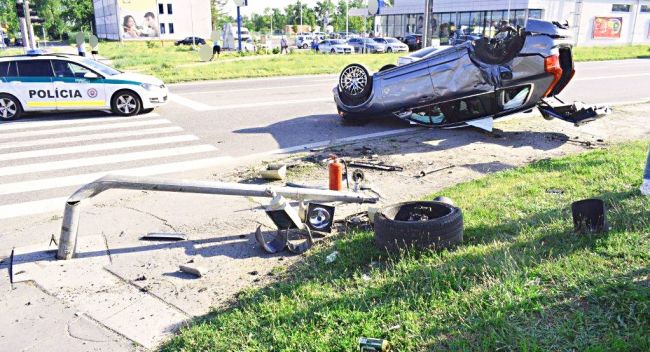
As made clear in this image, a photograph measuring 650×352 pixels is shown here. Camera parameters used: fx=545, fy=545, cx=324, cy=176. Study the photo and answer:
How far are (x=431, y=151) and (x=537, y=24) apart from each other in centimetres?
283

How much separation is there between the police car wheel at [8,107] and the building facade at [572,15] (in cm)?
4504

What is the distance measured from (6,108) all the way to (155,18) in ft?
255

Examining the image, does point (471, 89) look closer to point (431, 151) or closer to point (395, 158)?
point (431, 151)

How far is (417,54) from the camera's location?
18062 millimetres

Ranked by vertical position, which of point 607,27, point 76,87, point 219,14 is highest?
point 219,14

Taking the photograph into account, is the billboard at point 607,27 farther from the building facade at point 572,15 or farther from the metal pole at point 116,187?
the metal pole at point 116,187

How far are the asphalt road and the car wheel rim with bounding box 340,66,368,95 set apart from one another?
860mm

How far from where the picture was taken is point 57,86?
13.0 metres

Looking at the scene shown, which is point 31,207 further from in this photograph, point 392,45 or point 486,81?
point 392,45

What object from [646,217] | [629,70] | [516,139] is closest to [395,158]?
[516,139]

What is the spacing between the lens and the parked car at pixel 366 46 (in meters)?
47.8

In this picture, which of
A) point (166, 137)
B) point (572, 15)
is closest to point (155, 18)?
point (572, 15)

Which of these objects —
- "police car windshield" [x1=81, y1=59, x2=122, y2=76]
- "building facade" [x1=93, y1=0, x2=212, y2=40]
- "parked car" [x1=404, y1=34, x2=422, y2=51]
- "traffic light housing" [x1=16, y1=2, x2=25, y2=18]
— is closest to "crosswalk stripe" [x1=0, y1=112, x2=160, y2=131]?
"police car windshield" [x1=81, y1=59, x2=122, y2=76]

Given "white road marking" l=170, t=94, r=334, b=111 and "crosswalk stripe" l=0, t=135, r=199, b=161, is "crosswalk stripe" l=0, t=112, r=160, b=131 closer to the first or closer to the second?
"white road marking" l=170, t=94, r=334, b=111
